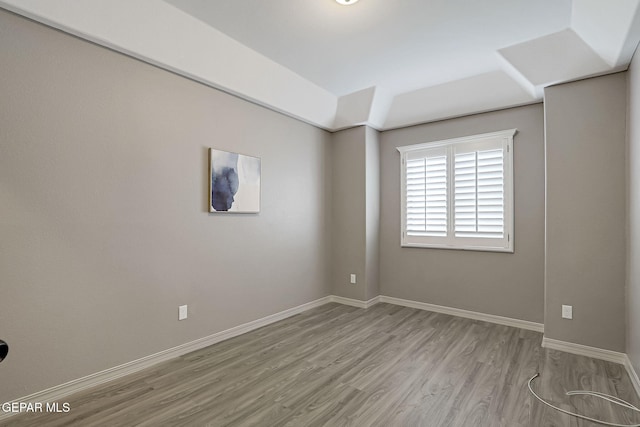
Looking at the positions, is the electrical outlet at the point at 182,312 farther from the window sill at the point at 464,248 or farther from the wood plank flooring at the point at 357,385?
the window sill at the point at 464,248

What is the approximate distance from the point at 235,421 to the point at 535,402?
1.95 m

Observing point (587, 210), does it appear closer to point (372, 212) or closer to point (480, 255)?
point (480, 255)

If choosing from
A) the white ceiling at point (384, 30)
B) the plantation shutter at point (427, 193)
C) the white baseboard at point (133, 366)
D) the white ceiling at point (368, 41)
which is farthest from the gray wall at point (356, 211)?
the white baseboard at point (133, 366)

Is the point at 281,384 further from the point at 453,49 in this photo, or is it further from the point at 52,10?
the point at 453,49

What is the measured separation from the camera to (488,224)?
3723mm

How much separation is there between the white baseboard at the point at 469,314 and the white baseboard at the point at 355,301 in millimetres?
171

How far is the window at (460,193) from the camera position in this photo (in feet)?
12.0

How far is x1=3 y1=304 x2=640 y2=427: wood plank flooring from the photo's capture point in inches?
76.9

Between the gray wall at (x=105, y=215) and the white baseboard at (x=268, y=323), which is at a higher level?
the gray wall at (x=105, y=215)

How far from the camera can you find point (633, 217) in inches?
96.0

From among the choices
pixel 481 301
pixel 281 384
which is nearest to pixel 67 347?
pixel 281 384

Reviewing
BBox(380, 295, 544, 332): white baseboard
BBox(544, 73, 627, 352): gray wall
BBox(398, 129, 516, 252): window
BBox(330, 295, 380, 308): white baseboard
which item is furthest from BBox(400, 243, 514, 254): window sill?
BBox(330, 295, 380, 308): white baseboard

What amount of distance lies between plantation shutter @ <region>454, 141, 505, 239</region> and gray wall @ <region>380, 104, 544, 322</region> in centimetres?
18

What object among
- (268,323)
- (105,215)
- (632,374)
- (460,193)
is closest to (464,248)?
(460,193)
